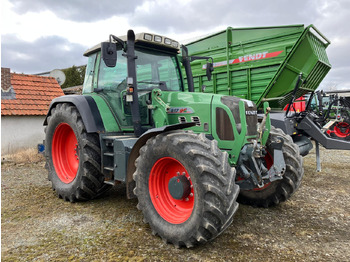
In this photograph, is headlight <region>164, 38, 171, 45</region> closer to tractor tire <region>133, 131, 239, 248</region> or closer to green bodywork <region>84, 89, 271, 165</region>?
green bodywork <region>84, 89, 271, 165</region>

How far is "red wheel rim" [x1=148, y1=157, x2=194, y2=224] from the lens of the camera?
3266mm

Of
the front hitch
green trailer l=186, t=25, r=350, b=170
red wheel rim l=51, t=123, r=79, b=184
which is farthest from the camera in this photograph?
green trailer l=186, t=25, r=350, b=170

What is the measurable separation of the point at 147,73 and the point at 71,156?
2005 millimetres

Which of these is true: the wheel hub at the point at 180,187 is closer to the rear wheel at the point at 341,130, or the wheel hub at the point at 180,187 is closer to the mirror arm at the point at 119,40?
the mirror arm at the point at 119,40

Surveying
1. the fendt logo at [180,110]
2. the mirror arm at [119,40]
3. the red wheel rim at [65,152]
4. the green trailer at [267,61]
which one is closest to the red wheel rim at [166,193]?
the fendt logo at [180,110]

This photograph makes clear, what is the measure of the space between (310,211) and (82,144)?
334 centimetres

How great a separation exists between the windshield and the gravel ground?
70.1 inches

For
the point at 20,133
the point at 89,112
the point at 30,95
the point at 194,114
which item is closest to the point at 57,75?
the point at 30,95

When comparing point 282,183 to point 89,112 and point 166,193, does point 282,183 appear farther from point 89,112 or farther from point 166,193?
point 89,112

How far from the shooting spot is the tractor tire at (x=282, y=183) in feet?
13.0

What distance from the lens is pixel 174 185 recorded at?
316cm

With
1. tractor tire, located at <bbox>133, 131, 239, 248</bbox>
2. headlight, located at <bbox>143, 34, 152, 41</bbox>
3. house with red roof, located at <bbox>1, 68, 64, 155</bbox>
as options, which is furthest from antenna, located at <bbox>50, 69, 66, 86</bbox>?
tractor tire, located at <bbox>133, 131, 239, 248</bbox>

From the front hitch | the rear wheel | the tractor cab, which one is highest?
the tractor cab

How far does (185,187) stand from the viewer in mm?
3123
